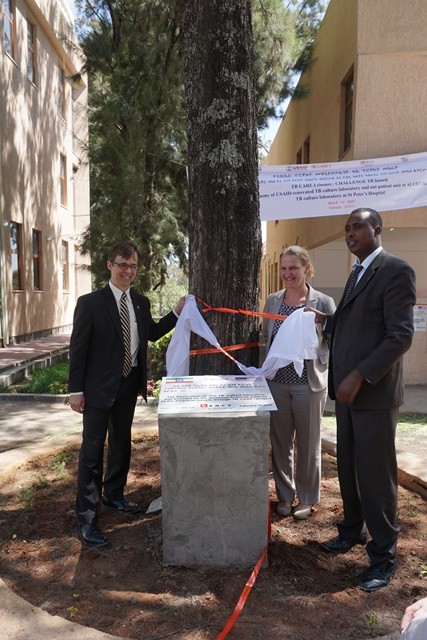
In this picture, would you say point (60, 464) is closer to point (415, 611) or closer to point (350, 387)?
point (350, 387)

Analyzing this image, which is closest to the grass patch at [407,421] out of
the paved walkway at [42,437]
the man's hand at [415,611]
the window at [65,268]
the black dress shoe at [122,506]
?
the paved walkway at [42,437]

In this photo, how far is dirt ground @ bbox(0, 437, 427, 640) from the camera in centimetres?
236

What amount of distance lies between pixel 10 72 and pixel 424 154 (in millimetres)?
10626

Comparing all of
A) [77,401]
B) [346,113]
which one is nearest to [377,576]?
[77,401]

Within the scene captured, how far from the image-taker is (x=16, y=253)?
13867mm

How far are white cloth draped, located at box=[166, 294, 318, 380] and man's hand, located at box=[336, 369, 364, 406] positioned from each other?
554mm

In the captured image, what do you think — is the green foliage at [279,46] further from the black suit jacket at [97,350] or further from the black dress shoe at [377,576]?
the black dress shoe at [377,576]

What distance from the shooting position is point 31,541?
10.2ft

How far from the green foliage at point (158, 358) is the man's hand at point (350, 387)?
6730 millimetres

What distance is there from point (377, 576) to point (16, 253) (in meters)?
13.1

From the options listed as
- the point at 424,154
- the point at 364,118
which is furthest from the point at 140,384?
the point at 364,118

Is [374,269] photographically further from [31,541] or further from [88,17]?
[88,17]

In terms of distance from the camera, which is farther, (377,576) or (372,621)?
(377,576)

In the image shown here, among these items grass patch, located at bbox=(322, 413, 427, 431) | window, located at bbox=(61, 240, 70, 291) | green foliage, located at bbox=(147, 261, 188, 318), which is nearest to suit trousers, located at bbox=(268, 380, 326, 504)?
grass patch, located at bbox=(322, 413, 427, 431)
